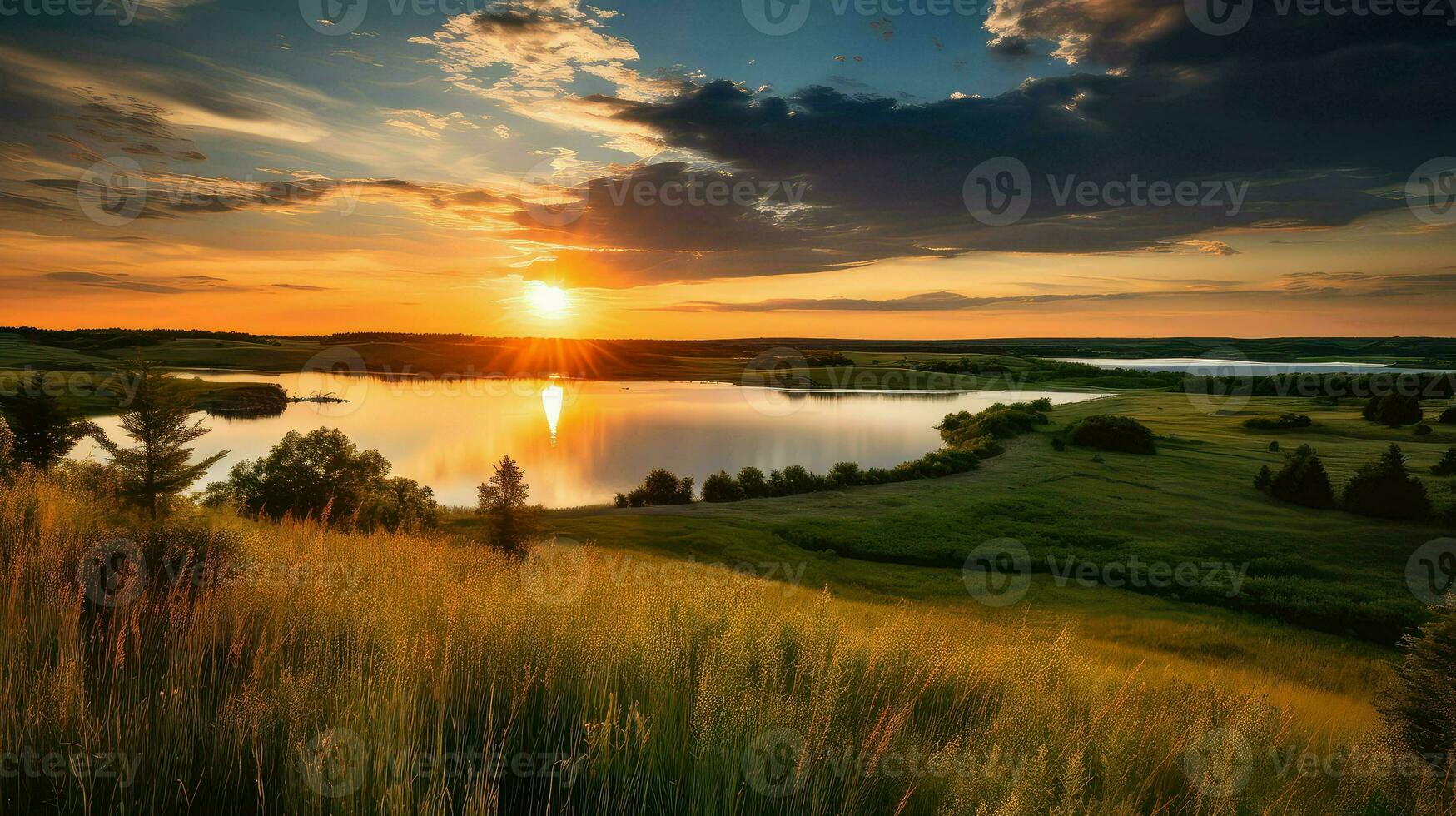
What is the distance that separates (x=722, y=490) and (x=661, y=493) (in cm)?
490

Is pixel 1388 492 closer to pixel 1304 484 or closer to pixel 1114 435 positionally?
pixel 1304 484

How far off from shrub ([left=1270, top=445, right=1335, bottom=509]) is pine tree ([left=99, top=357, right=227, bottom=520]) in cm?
5624

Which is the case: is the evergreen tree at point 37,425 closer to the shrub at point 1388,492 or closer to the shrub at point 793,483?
the shrub at point 793,483

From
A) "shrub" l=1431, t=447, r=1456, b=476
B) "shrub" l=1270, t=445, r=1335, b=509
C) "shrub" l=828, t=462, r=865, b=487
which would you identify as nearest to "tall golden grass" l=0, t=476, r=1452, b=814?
"shrub" l=1270, t=445, r=1335, b=509

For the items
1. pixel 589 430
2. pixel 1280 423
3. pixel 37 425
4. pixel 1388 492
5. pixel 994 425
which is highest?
pixel 589 430

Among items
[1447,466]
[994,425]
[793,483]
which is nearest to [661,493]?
[793,483]

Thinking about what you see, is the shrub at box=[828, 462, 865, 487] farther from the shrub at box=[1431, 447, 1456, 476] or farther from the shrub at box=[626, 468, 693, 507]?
the shrub at box=[1431, 447, 1456, 476]

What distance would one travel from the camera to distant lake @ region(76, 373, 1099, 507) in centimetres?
6625

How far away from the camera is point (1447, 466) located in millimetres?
43625

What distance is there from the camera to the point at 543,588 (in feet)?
19.8

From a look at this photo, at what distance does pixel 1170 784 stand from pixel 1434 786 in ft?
7.40

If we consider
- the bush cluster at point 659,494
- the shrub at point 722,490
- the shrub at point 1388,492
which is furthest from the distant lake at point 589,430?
the shrub at point 1388,492

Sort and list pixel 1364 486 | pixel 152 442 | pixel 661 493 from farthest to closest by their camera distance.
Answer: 1. pixel 661 493
2. pixel 1364 486
3. pixel 152 442

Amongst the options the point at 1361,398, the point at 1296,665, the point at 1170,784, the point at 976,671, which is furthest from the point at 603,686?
the point at 1361,398
